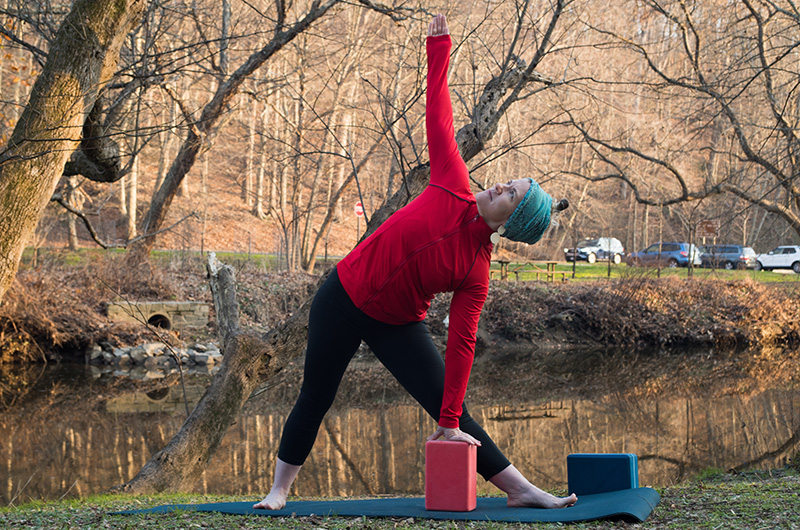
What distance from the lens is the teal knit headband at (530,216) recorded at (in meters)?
2.73

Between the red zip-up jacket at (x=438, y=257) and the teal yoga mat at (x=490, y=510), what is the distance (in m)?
0.42

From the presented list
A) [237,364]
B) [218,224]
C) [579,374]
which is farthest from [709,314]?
[218,224]

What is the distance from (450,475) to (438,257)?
0.96 meters

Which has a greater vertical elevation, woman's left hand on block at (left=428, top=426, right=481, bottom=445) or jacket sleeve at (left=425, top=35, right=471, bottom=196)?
jacket sleeve at (left=425, top=35, right=471, bottom=196)

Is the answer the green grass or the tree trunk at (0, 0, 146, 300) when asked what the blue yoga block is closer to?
the tree trunk at (0, 0, 146, 300)

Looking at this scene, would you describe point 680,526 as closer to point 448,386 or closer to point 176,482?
point 448,386

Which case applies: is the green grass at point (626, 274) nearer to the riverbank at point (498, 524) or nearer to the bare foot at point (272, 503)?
the riverbank at point (498, 524)

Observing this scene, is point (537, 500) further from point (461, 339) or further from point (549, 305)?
point (549, 305)

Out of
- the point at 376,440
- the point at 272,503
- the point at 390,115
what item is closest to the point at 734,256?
the point at 376,440

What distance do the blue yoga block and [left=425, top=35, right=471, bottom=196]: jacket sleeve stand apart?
143cm

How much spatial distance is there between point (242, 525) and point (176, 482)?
2578mm

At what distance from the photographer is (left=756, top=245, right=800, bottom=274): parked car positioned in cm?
3238

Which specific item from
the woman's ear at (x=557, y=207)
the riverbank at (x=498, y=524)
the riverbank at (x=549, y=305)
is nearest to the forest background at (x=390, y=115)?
the riverbank at (x=549, y=305)

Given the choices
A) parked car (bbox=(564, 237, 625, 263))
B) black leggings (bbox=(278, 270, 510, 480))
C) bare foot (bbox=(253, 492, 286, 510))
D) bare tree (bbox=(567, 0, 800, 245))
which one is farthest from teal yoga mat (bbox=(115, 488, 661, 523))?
parked car (bbox=(564, 237, 625, 263))
